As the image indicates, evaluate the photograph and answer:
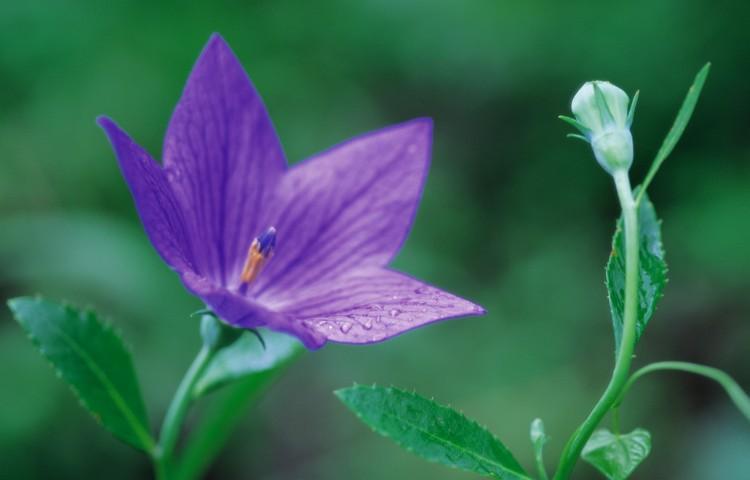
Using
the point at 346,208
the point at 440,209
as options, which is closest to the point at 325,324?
the point at 346,208

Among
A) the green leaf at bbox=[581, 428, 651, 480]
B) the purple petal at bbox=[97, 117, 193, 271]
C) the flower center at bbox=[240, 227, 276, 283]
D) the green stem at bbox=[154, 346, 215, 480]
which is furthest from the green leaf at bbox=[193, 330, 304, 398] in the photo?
the green leaf at bbox=[581, 428, 651, 480]

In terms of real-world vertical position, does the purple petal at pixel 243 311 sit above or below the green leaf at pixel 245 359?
above

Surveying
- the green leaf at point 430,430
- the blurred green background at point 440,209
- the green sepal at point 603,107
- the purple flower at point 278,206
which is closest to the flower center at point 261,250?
the purple flower at point 278,206

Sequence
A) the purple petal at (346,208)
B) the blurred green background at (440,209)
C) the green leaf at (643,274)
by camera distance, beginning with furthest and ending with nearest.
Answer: the blurred green background at (440,209), the purple petal at (346,208), the green leaf at (643,274)

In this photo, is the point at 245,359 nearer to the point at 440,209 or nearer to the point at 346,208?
the point at 346,208

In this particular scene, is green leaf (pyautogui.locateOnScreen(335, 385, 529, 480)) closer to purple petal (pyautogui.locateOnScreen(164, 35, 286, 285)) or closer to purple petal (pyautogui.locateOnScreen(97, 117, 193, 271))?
purple petal (pyautogui.locateOnScreen(97, 117, 193, 271))

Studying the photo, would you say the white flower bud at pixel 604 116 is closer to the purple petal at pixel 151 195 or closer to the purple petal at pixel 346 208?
the purple petal at pixel 346 208
